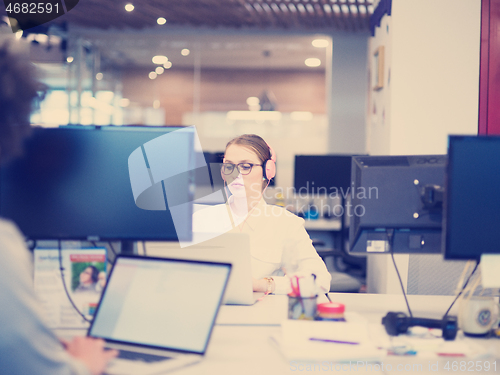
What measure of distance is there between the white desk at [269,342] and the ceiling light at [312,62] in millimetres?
5229

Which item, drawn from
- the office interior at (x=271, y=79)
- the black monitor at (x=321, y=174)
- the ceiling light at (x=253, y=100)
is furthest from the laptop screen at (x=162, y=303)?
the ceiling light at (x=253, y=100)

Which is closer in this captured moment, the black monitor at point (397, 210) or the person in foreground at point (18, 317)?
the person in foreground at point (18, 317)

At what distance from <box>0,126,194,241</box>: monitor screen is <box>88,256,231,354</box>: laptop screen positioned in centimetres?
13

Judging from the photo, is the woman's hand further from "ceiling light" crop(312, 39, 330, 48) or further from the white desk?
"ceiling light" crop(312, 39, 330, 48)

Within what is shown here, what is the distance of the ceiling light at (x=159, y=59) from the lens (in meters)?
6.14

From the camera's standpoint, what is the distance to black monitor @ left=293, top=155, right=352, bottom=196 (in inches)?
155

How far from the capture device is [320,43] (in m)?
5.87

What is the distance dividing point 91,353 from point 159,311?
183 millimetres

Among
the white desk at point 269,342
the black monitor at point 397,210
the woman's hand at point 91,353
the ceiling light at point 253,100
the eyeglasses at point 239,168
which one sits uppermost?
the ceiling light at point 253,100

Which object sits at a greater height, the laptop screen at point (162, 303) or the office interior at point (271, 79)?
the office interior at point (271, 79)

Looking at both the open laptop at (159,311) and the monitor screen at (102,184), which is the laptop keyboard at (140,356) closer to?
the open laptop at (159,311)

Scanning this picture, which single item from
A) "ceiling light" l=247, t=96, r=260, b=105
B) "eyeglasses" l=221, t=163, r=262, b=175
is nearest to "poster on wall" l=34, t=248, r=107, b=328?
"eyeglasses" l=221, t=163, r=262, b=175

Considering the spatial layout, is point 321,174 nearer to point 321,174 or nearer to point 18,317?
point 321,174

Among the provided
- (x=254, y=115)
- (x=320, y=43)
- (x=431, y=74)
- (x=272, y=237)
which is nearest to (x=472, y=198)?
(x=272, y=237)
